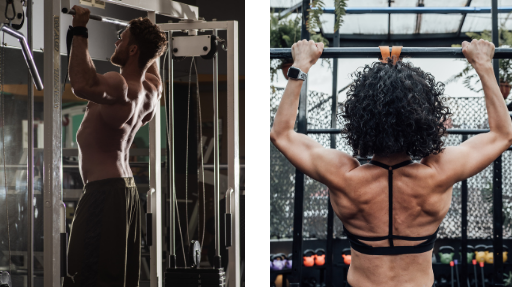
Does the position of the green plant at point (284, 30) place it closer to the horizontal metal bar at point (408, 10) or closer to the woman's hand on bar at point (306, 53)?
the horizontal metal bar at point (408, 10)

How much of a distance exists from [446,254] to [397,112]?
2.58 metres

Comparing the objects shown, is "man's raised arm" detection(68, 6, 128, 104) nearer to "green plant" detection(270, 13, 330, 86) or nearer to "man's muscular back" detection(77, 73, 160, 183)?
"man's muscular back" detection(77, 73, 160, 183)

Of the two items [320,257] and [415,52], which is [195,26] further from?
[320,257]

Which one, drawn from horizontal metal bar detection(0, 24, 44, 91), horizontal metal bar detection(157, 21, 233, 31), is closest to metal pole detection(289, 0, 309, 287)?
horizontal metal bar detection(157, 21, 233, 31)

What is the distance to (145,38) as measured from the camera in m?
2.03

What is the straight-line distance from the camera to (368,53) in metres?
1.58

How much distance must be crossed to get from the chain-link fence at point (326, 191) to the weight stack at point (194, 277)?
1195mm

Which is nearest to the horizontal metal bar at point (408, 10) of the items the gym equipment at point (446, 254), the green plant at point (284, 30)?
the green plant at point (284, 30)

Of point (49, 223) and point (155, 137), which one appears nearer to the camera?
point (49, 223)

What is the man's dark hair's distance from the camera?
200cm

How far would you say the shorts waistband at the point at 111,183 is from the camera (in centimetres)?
186

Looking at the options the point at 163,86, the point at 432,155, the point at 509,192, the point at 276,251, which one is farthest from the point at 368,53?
the point at 509,192

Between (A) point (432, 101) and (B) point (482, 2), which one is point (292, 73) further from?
(B) point (482, 2)

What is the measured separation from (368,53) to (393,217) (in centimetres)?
65
